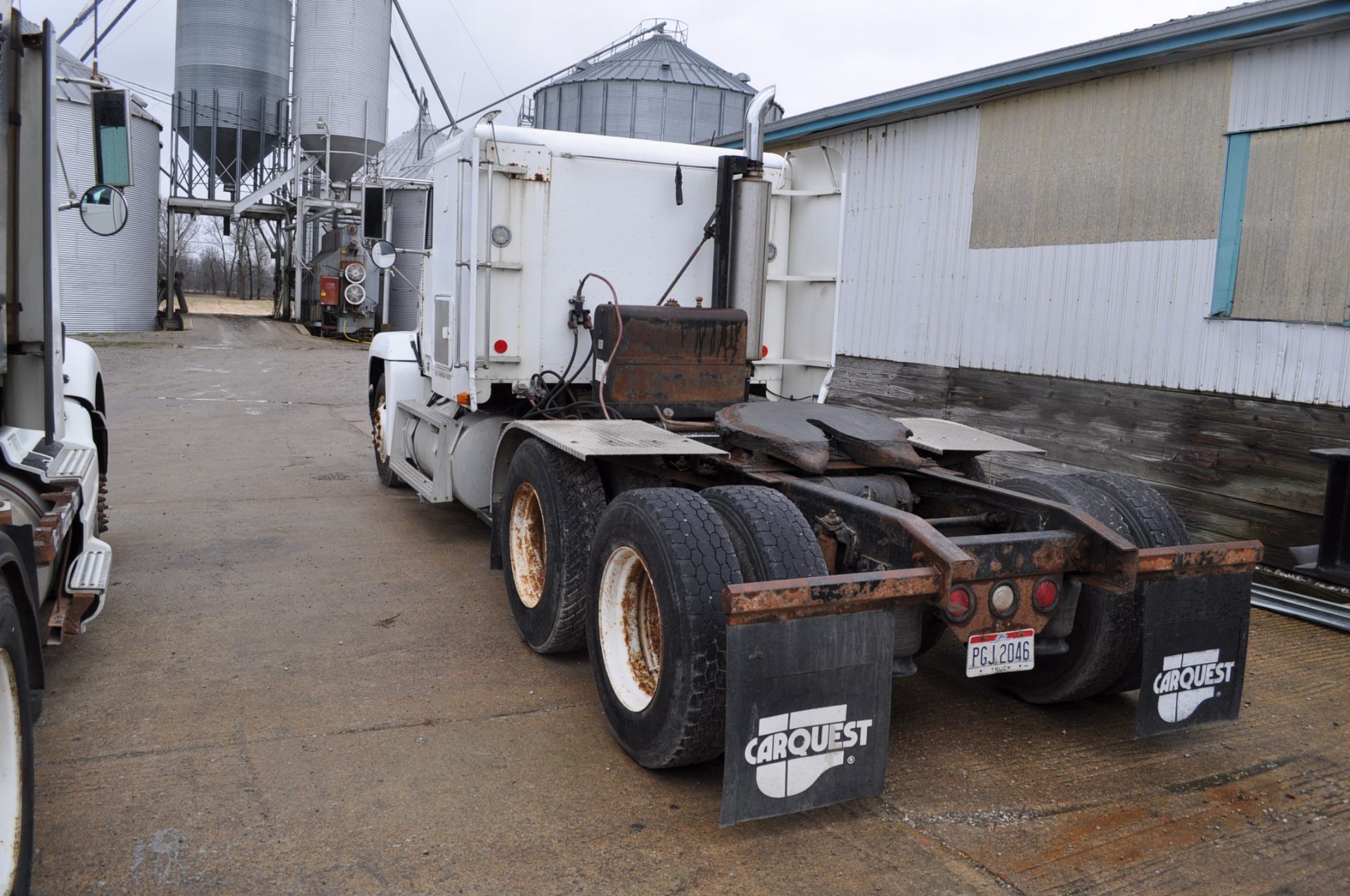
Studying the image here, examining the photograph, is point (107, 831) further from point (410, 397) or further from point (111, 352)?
point (111, 352)

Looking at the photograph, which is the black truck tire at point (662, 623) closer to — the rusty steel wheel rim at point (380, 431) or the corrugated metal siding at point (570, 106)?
the rusty steel wheel rim at point (380, 431)

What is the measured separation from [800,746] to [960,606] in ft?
2.59

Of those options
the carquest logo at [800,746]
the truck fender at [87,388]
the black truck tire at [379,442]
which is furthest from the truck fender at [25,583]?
the black truck tire at [379,442]

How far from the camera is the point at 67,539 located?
475 cm

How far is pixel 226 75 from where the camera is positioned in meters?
29.7

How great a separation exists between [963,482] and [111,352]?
67.1 feet

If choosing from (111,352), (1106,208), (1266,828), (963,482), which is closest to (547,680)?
(963,482)

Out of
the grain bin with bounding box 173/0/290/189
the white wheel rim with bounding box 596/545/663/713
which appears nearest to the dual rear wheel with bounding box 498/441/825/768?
the white wheel rim with bounding box 596/545/663/713

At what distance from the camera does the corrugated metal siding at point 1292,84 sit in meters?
6.55

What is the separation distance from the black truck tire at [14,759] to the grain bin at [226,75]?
30.2m

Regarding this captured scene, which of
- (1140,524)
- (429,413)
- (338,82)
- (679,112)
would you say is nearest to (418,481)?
(429,413)

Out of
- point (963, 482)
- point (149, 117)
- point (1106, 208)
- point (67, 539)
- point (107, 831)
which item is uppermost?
point (149, 117)

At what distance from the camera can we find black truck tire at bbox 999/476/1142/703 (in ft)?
14.3

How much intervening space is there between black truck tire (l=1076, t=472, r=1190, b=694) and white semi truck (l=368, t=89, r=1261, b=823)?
1 centimetres
